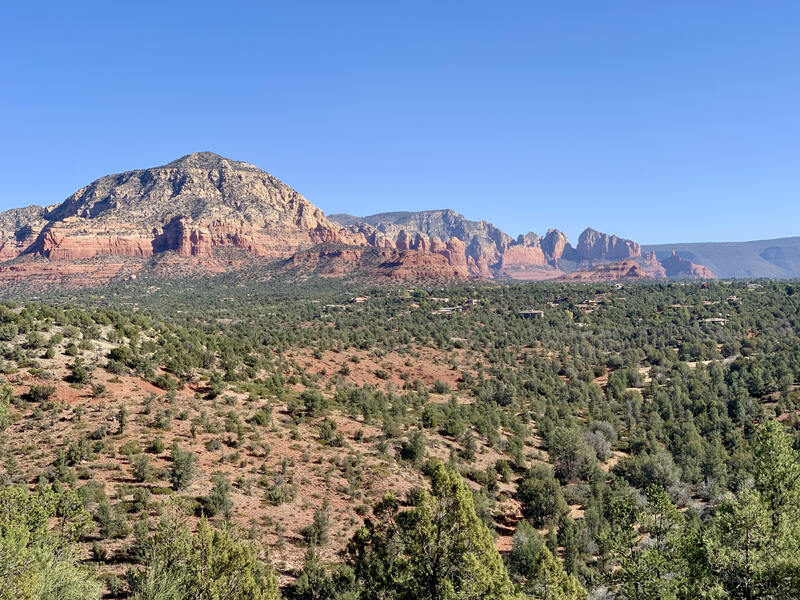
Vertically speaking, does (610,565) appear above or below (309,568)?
below

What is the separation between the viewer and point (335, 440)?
3403 cm

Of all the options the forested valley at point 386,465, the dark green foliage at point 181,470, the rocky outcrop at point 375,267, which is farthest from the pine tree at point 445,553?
the rocky outcrop at point 375,267

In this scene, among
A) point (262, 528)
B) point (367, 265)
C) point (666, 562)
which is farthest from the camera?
point (367, 265)

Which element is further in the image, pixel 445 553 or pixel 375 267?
pixel 375 267

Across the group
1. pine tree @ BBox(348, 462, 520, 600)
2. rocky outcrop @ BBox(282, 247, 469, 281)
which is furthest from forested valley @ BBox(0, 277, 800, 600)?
rocky outcrop @ BBox(282, 247, 469, 281)

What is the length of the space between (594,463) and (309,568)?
27908mm

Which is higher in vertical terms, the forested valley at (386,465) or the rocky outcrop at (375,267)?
the rocky outcrop at (375,267)

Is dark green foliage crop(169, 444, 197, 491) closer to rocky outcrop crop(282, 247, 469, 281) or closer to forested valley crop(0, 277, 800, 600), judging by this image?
forested valley crop(0, 277, 800, 600)

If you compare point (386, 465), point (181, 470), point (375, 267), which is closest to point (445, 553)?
point (181, 470)

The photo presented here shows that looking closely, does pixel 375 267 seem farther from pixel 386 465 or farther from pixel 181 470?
pixel 181 470

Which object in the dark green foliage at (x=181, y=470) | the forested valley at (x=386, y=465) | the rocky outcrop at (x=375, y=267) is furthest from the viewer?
the rocky outcrop at (x=375, y=267)

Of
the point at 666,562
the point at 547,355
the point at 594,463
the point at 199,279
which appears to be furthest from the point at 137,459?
the point at 199,279

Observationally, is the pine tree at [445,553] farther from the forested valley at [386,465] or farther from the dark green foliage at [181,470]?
the dark green foliage at [181,470]

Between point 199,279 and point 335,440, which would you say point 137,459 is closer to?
point 335,440
